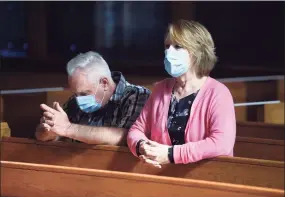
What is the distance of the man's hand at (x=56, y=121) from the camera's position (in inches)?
73.8

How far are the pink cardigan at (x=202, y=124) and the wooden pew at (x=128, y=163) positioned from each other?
1.9 inches

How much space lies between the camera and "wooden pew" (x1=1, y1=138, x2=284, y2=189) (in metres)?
1.56

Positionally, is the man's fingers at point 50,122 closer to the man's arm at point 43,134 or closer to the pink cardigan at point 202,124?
the man's arm at point 43,134

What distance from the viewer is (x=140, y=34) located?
4105 millimetres

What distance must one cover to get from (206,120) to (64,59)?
96.8 inches

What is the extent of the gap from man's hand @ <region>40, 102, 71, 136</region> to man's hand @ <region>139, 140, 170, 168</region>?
38 cm

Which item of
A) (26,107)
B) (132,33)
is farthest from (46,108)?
(132,33)

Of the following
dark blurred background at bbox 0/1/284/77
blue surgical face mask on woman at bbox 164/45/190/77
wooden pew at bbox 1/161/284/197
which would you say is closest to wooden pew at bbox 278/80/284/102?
dark blurred background at bbox 0/1/284/77

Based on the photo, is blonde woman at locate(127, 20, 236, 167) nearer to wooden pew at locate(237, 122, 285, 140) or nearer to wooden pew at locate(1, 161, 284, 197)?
wooden pew at locate(1, 161, 284, 197)

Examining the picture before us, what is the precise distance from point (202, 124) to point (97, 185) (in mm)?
325

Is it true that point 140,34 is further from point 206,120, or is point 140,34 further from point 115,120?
point 206,120

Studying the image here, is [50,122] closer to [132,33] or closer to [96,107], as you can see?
[96,107]

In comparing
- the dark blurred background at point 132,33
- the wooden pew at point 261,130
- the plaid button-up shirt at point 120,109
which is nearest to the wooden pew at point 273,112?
the dark blurred background at point 132,33

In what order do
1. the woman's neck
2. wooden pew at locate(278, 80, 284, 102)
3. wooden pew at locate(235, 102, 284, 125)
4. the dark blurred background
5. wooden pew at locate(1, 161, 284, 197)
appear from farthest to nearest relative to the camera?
the dark blurred background
wooden pew at locate(278, 80, 284, 102)
wooden pew at locate(235, 102, 284, 125)
the woman's neck
wooden pew at locate(1, 161, 284, 197)
